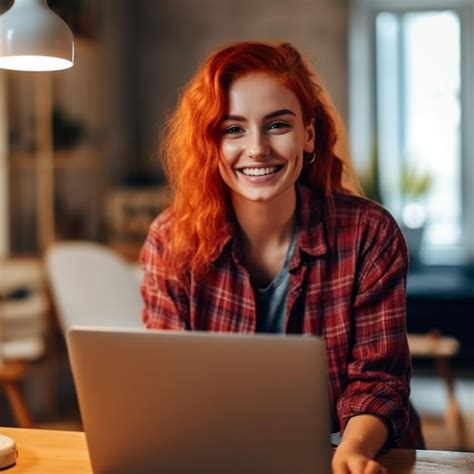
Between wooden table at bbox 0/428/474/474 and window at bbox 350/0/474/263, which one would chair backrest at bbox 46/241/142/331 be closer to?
wooden table at bbox 0/428/474/474

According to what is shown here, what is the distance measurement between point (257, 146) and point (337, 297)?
1.00ft

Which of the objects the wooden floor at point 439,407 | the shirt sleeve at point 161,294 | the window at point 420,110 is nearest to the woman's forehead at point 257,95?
the shirt sleeve at point 161,294

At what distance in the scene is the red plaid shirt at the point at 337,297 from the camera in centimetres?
152

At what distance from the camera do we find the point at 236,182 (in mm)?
1623

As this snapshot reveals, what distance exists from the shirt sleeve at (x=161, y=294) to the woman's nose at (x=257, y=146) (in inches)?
11.0

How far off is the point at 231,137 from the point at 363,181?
4.41 meters

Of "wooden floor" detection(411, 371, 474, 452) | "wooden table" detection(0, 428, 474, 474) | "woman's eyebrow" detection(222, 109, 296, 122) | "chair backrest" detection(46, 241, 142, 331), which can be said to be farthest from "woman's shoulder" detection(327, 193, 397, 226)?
"wooden floor" detection(411, 371, 474, 452)

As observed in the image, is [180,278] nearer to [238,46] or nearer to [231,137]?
[231,137]

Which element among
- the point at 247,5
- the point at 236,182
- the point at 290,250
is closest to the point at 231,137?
the point at 236,182

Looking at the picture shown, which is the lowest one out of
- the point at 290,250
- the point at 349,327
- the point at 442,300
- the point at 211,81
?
the point at 442,300

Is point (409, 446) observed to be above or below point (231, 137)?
below

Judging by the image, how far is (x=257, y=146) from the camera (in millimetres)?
1556

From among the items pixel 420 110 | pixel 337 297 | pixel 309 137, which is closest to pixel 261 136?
pixel 309 137

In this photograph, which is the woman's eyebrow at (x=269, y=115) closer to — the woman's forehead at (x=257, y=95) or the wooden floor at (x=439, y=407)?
the woman's forehead at (x=257, y=95)
